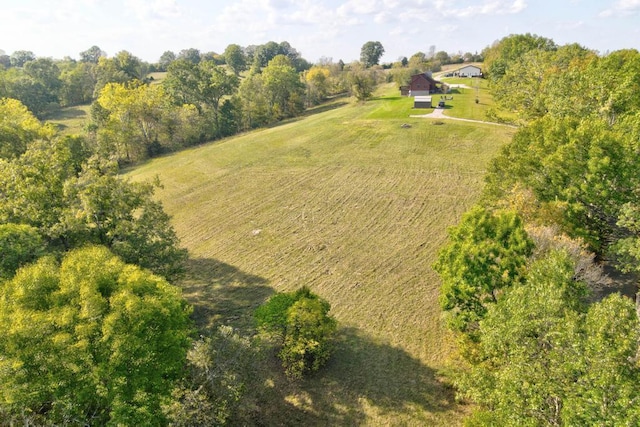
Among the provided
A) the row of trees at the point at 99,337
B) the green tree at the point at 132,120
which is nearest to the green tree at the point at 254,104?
the green tree at the point at 132,120

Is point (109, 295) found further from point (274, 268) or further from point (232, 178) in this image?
point (232, 178)

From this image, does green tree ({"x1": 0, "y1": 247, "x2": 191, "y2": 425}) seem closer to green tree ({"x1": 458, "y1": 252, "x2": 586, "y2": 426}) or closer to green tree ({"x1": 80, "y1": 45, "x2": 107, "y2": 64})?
green tree ({"x1": 458, "y1": 252, "x2": 586, "y2": 426})

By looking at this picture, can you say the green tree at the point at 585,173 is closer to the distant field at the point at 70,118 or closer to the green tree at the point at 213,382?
the green tree at the point at 213,382

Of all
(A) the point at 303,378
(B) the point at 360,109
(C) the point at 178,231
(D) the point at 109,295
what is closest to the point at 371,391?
(A) the point at 303,378

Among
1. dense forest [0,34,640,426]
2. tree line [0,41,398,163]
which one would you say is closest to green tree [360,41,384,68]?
tree line [0,41,398,163]

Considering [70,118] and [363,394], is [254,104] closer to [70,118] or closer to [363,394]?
[70,118]
